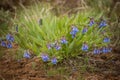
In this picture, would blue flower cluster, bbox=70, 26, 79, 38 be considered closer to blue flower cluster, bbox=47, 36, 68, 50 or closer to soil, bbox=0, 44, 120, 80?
blue flower cluster, bbox=47, 36, 68, 50

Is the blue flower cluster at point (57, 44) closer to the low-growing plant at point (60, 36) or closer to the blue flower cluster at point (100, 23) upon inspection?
the low-growing plant at point (60, 36)

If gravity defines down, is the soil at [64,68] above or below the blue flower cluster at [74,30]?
below

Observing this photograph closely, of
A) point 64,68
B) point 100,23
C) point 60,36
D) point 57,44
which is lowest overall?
point 64,68

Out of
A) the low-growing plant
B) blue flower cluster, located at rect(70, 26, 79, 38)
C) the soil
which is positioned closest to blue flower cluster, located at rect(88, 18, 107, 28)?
the low-growing plant

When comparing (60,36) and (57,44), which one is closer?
(57,44)

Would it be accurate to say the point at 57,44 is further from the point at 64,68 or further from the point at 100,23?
the point at 100,23

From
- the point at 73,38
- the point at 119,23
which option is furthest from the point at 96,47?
the point at 119,23

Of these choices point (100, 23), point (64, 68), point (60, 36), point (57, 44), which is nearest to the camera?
point (57, 44)

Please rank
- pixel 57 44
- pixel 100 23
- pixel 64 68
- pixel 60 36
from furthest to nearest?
pixel 100 23 < pixel 60 36 < pixel 64 68 < pixel 57 44

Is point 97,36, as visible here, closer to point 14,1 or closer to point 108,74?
point 108,74

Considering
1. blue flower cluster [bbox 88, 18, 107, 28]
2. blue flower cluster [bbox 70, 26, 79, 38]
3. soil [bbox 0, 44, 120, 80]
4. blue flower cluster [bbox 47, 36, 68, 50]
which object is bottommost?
soil [bbox 0, 44, 120, 80]

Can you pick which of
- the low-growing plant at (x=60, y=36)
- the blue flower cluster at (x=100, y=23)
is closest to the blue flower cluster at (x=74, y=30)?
the low-growing plant at (x=60, y=36)

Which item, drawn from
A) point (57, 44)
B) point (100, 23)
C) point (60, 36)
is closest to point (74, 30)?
point (57, 44)
